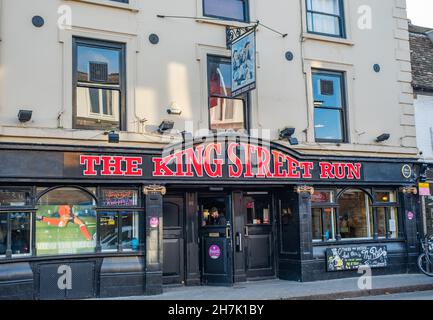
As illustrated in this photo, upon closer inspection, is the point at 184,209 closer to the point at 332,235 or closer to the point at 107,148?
the point at 107,148

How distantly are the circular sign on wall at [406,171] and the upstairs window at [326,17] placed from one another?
4214 millimetres

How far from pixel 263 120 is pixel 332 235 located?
147 inches

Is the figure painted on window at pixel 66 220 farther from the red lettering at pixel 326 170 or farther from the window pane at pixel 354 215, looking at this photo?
the window pane at pixel 354 215

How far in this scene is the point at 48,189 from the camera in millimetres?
11562

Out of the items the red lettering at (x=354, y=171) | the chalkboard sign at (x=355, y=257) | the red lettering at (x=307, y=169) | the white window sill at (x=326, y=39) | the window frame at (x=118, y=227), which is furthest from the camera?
the white window sill at (x=326, y=39)

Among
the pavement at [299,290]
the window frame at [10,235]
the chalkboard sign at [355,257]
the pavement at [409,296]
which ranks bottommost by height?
the pavement at [409,296]

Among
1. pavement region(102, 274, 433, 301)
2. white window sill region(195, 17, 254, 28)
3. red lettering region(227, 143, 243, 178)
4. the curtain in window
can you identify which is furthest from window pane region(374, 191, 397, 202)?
white window sill region(195, 17, 254, 28)

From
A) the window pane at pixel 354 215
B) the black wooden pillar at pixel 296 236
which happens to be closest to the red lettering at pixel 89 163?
the black wooden pillar at pixel 296 236

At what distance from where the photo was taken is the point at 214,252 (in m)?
13.5

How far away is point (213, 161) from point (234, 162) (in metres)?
0.56

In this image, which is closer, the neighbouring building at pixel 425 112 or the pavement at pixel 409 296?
the pavement at pixel 409 296

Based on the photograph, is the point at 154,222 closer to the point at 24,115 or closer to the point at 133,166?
the point at 133,166

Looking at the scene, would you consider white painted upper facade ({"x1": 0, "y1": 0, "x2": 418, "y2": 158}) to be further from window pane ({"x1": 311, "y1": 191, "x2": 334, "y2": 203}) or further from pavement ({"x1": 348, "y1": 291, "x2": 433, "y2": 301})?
pavement ({"x1": 348, "y1": 291, "x2": 433, "y2": 301})

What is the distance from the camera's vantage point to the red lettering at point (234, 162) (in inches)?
517
